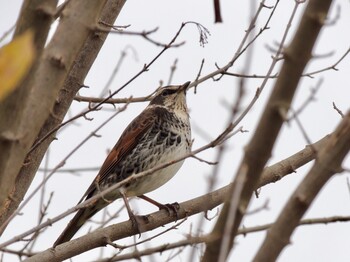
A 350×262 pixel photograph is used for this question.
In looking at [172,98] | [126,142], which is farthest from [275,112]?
[172,98]

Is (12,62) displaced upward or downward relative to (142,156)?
downward

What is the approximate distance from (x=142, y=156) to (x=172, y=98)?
1109mm

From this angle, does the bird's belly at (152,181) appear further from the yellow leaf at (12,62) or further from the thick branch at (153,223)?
the yellow leaf at (12,62)

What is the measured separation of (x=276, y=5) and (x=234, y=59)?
1.75ft

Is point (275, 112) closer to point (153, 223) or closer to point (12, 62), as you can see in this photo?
point (12, 62)

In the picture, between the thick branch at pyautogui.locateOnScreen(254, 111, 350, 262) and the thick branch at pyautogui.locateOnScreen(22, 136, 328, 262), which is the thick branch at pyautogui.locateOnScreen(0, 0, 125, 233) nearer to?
the thick branch at pyautogui.locateOnScreen(22, 136, 328, 262)

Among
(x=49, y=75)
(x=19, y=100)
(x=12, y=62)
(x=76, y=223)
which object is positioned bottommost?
(x=12, y=62)

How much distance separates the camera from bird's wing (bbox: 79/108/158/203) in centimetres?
762

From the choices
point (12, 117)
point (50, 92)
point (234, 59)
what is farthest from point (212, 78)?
point (12, 117)

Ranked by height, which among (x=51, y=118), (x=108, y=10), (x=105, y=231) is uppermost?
(x=108, y=10)

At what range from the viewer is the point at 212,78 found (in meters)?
6.20

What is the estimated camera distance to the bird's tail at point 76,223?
23.2 feet

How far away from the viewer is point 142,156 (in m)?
7.49

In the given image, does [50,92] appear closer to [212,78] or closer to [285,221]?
[285,221]
